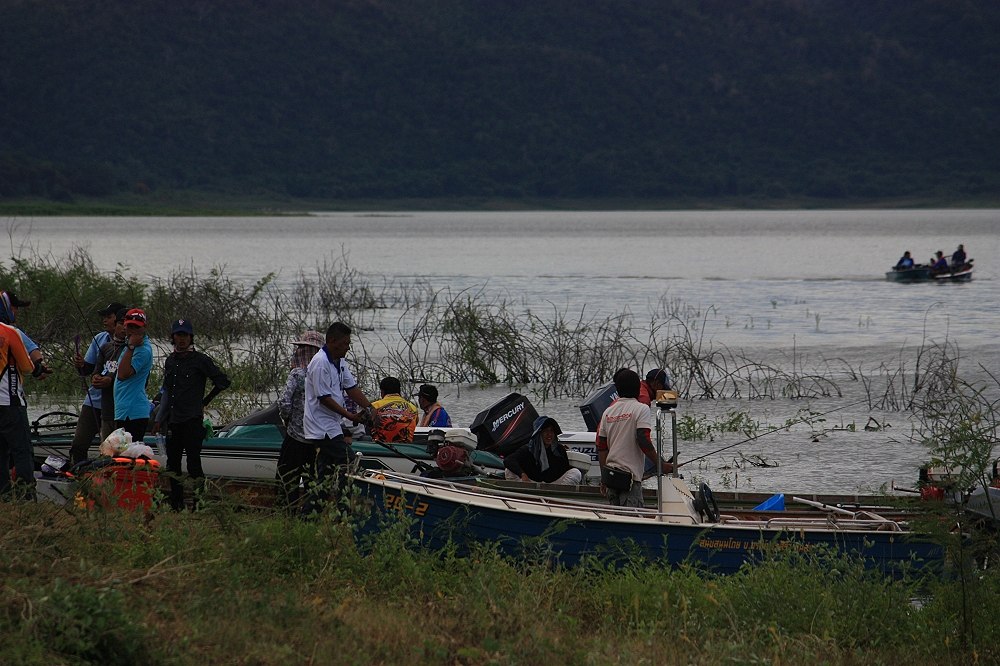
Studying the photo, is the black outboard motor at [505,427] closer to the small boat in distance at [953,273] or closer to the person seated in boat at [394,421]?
the person seated in boat at [394,421]

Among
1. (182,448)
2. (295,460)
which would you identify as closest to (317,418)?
(295,460)

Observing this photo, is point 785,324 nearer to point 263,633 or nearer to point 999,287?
point 999,287

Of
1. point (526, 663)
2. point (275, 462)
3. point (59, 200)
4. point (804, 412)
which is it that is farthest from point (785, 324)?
point (59, 200)

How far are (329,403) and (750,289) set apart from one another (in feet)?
136

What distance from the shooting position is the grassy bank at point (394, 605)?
256 inches

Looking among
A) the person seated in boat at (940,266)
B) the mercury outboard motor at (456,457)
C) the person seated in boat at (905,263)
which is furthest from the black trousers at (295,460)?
the person seated in boat at (905,263)

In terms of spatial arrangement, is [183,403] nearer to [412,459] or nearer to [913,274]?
[412,459]

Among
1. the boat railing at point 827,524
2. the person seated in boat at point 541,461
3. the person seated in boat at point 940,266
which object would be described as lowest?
the boat railing at point 827,524

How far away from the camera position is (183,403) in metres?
10.1

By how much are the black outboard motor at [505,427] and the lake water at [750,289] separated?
12.2 feet

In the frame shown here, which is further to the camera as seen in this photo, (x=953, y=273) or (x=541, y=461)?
(x=953, y=273)

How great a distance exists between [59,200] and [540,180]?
7316 cm

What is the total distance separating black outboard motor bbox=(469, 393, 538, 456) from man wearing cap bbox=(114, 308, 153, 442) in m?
3.13

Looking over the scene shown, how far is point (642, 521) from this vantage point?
30.3ft
